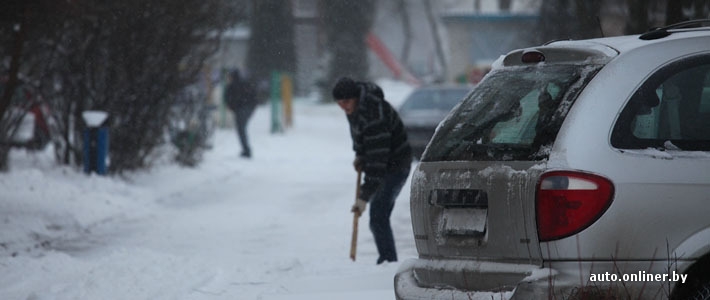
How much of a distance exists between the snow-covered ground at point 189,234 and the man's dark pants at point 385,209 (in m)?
0.27

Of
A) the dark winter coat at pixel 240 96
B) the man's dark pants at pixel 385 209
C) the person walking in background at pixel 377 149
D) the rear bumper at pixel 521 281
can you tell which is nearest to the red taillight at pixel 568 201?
the rear bumper at pixel 521 281

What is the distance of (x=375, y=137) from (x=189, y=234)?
12.5 ft

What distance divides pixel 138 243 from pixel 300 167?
1060 cm

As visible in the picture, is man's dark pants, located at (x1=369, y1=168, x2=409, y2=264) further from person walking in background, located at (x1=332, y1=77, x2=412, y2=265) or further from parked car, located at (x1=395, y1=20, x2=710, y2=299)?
parked car, located at (x1=395, y1=20, x2=710, y2=299)

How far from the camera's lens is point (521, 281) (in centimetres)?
497

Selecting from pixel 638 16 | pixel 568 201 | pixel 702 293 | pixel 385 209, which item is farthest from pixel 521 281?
pixel 638 16

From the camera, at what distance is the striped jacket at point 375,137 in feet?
29.4

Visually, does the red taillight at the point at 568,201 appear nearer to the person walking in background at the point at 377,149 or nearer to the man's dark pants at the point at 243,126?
the person walking in background at the point at 377,149

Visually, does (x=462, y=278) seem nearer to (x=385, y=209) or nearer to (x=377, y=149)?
(x=377, y=149)

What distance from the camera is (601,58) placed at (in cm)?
518

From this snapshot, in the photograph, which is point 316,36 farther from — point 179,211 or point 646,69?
point 646,69

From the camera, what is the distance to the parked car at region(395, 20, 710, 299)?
4.81 m

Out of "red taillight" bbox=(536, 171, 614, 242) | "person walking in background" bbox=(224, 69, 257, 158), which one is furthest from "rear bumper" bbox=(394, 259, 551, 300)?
"person walking in background" bbox=(224, 69, 257, 158)

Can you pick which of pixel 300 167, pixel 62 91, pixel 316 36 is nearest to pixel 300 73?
pixel 316 36
